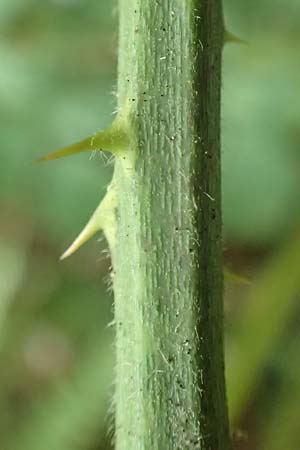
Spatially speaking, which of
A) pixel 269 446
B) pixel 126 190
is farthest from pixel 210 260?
pixel 269 446

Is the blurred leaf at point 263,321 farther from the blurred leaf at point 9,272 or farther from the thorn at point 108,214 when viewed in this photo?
the thorn at point 108,214

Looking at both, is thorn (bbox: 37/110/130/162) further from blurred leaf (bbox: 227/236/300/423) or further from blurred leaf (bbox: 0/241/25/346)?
blurred leaf (bbox: 0/241/25/346)

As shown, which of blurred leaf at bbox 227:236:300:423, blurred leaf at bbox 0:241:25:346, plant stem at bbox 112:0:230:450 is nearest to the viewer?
plant stem at bbox 112:0:230:450

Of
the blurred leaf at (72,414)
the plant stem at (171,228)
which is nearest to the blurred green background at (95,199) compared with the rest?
the blurred leaf at (72,414)

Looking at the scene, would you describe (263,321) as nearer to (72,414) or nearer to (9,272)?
(72,414)

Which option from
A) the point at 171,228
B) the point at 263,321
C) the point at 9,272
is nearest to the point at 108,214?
the point at 171,228

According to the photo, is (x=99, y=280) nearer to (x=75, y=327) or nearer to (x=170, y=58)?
(x=75, y=327)

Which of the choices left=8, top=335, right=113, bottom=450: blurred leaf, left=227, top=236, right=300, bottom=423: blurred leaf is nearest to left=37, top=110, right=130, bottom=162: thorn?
left=227, top=236, right=300, bottom=423: blurred leaf
